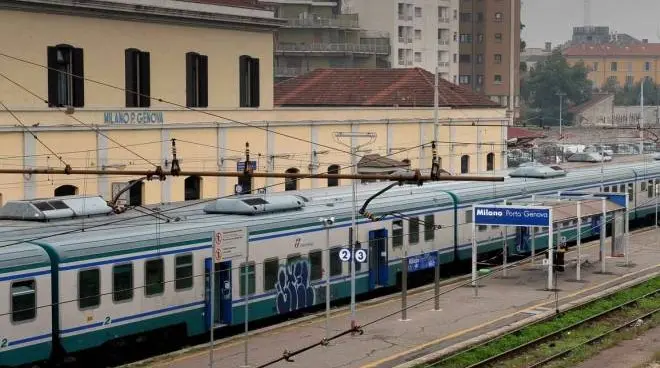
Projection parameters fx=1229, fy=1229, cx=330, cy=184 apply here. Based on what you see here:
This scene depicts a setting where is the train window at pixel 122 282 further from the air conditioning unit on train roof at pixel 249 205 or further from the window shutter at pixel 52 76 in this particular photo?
the window shutter at pixel 52 76

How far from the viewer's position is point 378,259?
31.0 metres

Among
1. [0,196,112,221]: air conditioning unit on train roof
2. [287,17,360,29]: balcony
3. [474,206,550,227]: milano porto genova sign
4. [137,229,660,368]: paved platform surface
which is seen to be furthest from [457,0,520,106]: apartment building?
[0,196,112,221]: air conditioning unit on train roof

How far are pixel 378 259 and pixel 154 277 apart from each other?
9.16 m

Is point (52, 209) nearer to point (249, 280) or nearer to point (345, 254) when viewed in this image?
point (249, 280)

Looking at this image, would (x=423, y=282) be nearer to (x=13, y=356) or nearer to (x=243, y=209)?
(x=243, y=209)

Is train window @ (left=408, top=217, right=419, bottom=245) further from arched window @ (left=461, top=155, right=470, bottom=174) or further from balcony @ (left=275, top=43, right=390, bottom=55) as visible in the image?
balcony @ (left=275, top=43, right=390, bottom=55)

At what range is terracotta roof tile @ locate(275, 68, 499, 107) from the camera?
195 feet

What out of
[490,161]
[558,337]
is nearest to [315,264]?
[558,337]

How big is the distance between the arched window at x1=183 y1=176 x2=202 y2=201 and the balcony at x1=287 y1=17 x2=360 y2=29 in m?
59.5

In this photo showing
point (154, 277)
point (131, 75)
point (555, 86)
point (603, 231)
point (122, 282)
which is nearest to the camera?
point (122, 282)

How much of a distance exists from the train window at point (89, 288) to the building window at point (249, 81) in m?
27.9

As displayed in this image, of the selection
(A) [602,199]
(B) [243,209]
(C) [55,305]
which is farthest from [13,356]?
(A) [602,199]

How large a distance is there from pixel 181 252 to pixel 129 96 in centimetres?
1961

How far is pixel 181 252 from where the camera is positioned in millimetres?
23719
